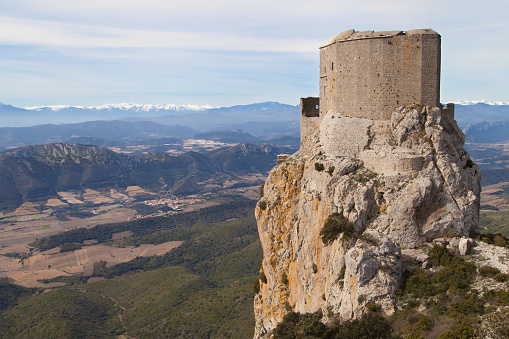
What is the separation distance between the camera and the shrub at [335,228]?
98.7 ft

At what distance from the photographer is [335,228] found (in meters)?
30.6

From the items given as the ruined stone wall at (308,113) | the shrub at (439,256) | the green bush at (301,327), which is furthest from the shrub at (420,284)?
the ruined stone wall at (308,113)

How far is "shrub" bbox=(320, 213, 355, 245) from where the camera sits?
30094mm

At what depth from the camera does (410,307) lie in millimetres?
25203

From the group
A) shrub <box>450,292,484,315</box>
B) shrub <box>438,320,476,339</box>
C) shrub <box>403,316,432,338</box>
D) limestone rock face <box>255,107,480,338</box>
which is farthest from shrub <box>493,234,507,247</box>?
shrub <box>438,320,476,339</box>

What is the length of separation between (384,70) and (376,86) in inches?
50.8

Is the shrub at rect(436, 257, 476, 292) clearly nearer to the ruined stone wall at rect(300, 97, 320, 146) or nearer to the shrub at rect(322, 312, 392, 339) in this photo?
the shrub at rect(322, 312, 392, 339)

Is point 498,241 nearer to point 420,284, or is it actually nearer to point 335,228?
point 420,284

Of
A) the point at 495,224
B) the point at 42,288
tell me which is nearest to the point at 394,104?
the point at 495,224

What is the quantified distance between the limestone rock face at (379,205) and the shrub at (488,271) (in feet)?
12.4

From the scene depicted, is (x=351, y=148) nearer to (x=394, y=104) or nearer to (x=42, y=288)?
Answer: (x=394, y=104)

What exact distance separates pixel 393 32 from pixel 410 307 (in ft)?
63.1

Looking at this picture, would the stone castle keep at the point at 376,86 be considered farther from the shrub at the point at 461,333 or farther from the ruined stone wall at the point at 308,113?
the shrub at the point at 461,333

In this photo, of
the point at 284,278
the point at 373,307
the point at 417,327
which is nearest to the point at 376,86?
the point at 373,307
